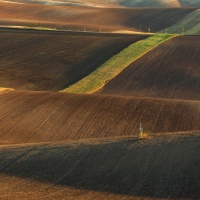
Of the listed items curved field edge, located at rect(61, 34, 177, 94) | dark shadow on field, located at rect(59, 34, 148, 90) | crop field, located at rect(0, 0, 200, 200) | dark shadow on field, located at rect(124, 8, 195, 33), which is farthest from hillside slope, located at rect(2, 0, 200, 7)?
dark shadow on field, located at rect(59, 34, 148, 90)

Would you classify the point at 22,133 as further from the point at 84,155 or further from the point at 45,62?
the point at 45,62

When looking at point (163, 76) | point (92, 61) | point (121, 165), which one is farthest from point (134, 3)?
point (121, 165)

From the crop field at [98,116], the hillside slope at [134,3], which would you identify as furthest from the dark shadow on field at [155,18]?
the hillside slope at [134,3]

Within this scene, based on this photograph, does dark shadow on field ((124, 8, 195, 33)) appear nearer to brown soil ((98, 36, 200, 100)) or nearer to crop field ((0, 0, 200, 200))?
crop field ((0, 0, 200, 200))

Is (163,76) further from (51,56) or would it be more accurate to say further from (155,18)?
(155,18)

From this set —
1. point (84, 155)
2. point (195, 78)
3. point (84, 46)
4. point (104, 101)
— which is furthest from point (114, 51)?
point (84, 155)
